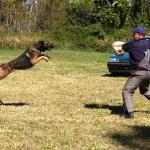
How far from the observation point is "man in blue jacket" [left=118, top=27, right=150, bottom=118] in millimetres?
10492

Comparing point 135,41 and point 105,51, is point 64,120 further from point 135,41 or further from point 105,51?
point 105,51

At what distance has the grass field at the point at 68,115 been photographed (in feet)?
27.5

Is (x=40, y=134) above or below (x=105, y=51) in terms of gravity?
above

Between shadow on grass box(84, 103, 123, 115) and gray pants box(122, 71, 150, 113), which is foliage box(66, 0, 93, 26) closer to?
shadow on grass box(84, 103, 123, 115)

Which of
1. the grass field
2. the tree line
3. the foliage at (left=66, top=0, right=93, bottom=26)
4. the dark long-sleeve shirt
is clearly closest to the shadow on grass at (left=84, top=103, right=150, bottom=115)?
the grass field

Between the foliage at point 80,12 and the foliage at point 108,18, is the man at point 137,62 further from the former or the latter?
the foliage at point 80,12

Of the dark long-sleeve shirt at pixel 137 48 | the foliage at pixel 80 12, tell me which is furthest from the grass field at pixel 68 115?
the foliage at pixel 80 12

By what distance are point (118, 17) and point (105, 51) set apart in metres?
7.21

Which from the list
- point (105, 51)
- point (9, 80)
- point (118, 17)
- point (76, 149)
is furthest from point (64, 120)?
point (118, 17)

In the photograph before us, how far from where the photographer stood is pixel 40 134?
8.88m

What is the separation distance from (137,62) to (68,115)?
1763 millimetres

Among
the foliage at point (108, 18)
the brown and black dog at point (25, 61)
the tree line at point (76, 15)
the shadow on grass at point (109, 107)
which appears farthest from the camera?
the foliage at point (108, 18)

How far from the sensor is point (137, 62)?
10.6 metres

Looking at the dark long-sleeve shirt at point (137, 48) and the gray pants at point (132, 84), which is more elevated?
the dark long-sleeve shirt at point (137, 48)
